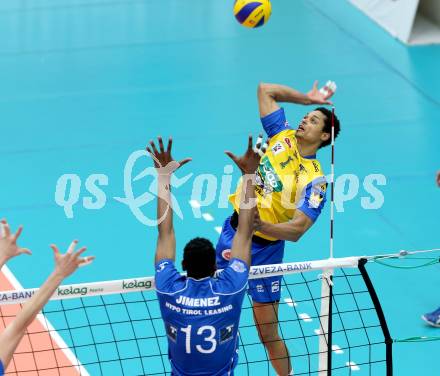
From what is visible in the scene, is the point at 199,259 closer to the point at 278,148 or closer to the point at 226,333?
the point at 226,333

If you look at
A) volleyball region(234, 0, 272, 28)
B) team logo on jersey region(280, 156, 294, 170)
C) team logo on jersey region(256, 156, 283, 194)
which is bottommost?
team logo on jersey region(256, 156, 283, 194)

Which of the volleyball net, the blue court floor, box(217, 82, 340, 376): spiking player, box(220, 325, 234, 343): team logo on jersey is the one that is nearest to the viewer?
box(220, 325, 234, 343): team logo on jersey

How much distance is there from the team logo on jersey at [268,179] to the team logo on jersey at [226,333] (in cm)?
205

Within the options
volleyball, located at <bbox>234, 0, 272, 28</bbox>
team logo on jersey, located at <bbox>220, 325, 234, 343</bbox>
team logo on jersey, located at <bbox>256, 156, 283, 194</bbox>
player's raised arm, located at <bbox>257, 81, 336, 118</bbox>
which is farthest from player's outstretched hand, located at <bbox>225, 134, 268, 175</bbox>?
volleyball, located at <bbox>234, 0, 272, 28</bbox>

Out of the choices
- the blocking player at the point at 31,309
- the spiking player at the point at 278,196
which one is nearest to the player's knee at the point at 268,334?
the spiking player at the point at 278,196

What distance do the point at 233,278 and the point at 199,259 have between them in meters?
0.27

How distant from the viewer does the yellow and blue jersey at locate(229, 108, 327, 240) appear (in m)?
7.88

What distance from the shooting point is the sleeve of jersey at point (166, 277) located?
242 inches

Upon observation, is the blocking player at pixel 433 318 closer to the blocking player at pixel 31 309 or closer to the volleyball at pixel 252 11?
the volleyball at pixel 252 11

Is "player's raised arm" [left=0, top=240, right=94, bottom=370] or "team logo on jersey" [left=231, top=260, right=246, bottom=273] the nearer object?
"player's raised arm" [left=0, top=240, right=94, bottom=370]

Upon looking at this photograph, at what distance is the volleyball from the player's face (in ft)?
10.3

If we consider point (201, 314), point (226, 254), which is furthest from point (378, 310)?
point (201, 314)

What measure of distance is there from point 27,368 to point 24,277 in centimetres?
165

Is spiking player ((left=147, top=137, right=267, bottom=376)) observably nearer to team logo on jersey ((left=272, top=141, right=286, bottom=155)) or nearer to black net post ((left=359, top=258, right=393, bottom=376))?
black net post ((left=359, top=258, right=393, bottom=376))
